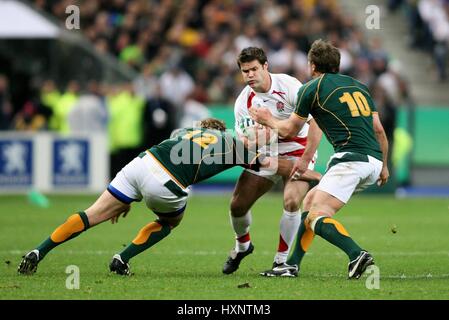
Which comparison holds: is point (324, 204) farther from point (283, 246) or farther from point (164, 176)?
point (164, 176)

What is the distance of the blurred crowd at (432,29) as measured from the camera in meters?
26.1

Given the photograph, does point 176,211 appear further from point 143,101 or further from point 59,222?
point 143,101

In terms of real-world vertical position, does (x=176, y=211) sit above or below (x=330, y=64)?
below

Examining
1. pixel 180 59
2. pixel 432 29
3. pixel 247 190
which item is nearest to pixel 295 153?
pixel 247 190

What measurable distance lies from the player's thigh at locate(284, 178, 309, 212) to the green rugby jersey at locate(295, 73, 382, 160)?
834mm

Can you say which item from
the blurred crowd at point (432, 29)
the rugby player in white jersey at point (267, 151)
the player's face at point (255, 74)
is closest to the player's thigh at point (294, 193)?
the rugby player in white jersey at point (267, 151)

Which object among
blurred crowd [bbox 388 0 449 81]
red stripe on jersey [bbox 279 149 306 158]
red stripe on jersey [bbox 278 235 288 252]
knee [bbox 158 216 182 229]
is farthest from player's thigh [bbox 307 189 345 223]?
blurred crowd [bbox 388 0 449 81]

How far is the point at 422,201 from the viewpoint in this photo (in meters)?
20.0

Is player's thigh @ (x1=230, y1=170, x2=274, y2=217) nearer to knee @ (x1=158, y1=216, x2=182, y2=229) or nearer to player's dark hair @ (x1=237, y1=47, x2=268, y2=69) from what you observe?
knee @ (x1=158, y1=216, x2=182, y2=229)

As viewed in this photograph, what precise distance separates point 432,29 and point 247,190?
17523mm

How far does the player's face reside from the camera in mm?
9898

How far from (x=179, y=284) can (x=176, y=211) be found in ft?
3.06

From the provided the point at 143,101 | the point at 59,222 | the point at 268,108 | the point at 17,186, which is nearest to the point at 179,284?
the point at 268,108

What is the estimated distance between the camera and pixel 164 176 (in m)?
9.27
